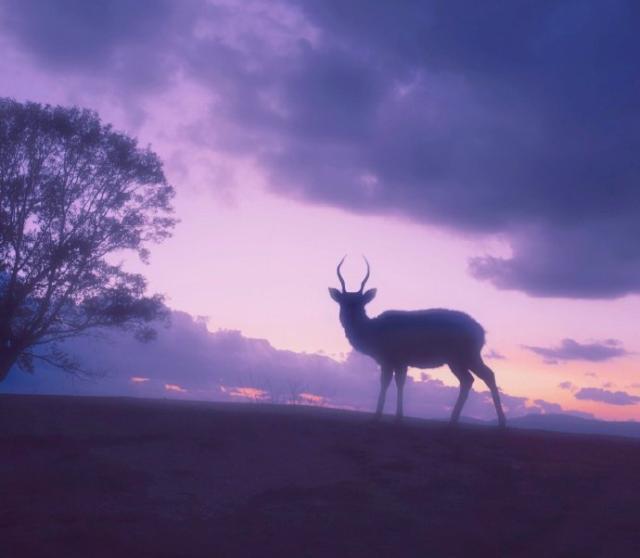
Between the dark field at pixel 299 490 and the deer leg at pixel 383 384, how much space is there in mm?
2394

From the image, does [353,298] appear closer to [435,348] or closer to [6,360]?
[435,348]

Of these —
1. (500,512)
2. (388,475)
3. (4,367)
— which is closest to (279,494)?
(388,475)

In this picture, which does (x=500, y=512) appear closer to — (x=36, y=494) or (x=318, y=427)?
(x=318, y=427)

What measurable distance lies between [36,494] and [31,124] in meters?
22.2

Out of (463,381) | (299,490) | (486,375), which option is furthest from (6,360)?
(299,490)

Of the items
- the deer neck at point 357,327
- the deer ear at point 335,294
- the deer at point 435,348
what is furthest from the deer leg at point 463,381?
the deer ear at point 335,294

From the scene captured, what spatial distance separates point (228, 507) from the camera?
10.3m

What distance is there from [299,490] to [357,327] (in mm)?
9105

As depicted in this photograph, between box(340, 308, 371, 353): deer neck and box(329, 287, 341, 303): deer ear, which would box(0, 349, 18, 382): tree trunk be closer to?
box(329, 287, 341, 303): deer ear

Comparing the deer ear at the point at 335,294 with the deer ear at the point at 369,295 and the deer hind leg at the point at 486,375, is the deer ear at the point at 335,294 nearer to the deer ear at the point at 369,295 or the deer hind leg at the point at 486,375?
the deer ear at the point at 369,295

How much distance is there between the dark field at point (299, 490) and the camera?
29.9 ft

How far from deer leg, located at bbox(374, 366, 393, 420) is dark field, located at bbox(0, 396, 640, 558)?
2.39 m

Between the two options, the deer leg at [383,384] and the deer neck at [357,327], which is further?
the deer neck at [357,327]

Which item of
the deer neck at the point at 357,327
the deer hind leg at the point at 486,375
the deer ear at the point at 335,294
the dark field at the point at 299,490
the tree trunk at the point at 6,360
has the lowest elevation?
the dark field at the point at 299,490
